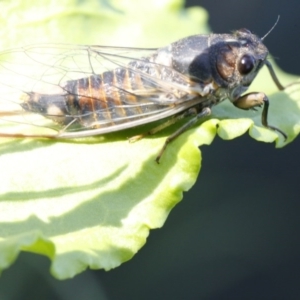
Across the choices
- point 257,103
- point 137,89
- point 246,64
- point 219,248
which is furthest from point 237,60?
point 219,248

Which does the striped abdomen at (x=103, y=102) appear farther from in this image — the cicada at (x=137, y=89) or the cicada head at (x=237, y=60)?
the cicada head at (x=237, y=60)

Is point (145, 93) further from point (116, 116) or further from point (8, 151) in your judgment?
point (8, 151)

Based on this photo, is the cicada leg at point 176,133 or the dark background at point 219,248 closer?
the cicada leg at point 176,133

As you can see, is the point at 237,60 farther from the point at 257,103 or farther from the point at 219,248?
the point at 219,248

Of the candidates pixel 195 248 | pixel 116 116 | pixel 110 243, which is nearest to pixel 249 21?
pixel 195 248

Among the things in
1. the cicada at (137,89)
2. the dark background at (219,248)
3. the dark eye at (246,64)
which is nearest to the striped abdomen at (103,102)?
the cicada at (137,89)
